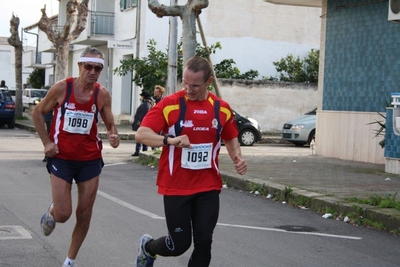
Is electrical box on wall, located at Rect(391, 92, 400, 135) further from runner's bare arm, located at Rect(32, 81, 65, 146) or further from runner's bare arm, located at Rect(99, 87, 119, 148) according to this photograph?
runner's bare arm, located at Rect(32, 81, 65, 146)

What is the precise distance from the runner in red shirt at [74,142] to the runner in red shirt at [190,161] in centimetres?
110

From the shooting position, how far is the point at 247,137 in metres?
26.7

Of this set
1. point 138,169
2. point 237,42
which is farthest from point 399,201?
point 237,42

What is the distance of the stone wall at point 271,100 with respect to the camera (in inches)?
1229

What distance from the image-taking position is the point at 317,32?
36.2 m

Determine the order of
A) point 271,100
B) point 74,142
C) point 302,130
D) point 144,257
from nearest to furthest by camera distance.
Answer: point 144,257 < point 74,142 < point 302,130 < point 271,100

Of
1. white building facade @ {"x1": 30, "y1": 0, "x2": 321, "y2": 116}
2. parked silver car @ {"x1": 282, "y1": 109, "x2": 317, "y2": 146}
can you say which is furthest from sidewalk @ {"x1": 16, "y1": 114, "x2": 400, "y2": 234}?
white building facade @ {"x1": 30, "y1": 0, "x2": 321, "y2": 116}

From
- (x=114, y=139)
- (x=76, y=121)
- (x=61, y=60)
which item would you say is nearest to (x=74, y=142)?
(x=76, y=121)

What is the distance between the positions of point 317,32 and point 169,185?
31.5 meters

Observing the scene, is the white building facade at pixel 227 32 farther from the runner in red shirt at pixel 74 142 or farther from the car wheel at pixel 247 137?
the runner in red shirt at pixel 74 142

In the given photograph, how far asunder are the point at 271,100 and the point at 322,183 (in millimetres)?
18669

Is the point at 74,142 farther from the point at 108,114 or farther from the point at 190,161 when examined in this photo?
the point at 190,161

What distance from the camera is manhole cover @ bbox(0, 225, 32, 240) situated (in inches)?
320

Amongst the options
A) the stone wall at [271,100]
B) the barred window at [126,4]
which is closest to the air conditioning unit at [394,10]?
the stone wall at [271,100]
